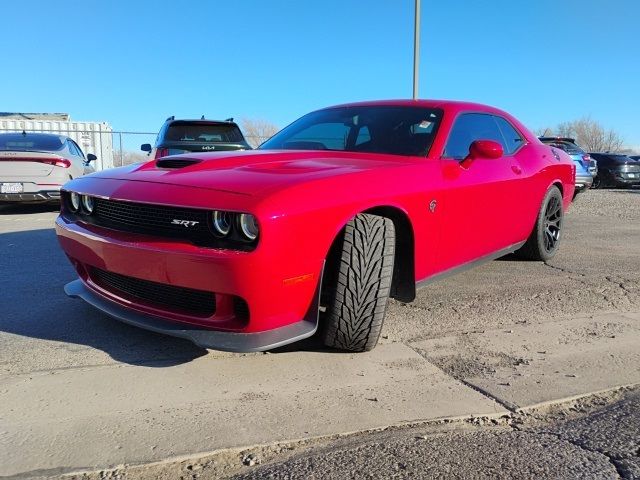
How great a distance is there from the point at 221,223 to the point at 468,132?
2386 millimetres

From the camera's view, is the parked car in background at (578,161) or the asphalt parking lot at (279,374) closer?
the asphalt parking lot at (279,374)

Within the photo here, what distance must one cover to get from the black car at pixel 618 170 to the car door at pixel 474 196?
15.9 metres

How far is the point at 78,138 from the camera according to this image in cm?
2022

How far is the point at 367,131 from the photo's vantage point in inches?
156

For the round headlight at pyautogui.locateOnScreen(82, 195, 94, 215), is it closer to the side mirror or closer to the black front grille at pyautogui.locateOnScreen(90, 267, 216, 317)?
the black front grille at pyautogui.locateOnScreen(90, 267, 216, 317)

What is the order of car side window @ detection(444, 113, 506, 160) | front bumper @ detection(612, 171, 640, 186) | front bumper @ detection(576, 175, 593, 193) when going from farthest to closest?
front bumper @ detection(612, 171, 640, 186) < front bumper @ detection(576, 175, 593, 193) < car side window @ detection(444, 113, 506, 160)

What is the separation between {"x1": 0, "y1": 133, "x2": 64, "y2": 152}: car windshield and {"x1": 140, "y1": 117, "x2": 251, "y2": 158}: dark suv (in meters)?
1.68

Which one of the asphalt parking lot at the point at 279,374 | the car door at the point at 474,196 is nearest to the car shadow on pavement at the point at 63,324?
the asphalt parking lot at the point at 279,374

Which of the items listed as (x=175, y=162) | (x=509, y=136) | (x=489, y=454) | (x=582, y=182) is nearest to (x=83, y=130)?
(x=582, y=182)

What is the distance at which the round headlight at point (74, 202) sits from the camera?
323 centimetres

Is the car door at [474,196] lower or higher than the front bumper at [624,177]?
higher

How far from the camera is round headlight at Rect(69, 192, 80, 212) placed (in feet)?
10.6

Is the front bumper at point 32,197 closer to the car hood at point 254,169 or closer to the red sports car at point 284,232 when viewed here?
the red sports car at point 284,232

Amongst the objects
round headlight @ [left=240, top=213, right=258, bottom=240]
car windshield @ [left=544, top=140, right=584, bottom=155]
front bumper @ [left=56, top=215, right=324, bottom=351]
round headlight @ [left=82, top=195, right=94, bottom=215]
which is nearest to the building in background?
car windshield @ [left=544, top=140, right=584, bottom=155]
